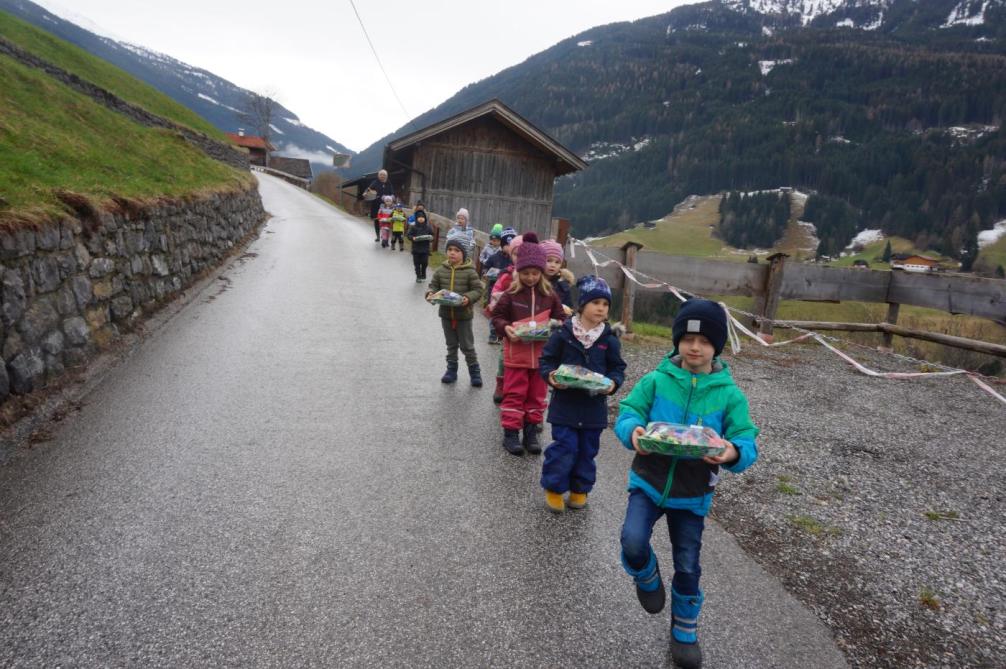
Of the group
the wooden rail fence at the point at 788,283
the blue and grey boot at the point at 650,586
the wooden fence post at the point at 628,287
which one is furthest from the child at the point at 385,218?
the blue and grey boot at the point at 650,586

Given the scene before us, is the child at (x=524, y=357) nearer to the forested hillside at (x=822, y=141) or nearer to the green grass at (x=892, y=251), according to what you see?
the green grass at (x=892, y=251)

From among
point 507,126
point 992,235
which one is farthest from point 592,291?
point 992,235

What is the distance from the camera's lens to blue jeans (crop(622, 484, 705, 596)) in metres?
2.69

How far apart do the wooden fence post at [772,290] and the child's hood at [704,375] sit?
7660 mm

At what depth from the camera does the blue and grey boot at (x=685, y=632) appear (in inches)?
102

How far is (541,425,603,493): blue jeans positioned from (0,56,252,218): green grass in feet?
15.7

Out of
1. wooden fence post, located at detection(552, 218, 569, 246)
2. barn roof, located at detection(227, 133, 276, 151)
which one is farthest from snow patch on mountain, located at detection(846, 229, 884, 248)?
wooden fence post, located at detection(552, 218, 569, 246)

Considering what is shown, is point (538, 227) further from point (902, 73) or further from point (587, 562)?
point (902, 73)

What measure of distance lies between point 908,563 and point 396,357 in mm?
5510

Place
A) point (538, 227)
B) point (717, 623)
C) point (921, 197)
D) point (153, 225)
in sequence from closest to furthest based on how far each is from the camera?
point (717, 623) → point (153, 225) → point (538, 227) → point (921, 197)

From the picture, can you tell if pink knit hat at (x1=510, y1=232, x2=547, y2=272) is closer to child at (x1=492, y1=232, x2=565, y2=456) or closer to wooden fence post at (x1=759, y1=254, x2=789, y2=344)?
child at (x1=492, y1=232, x2=565, y2=456)

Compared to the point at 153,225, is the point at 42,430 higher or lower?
lower

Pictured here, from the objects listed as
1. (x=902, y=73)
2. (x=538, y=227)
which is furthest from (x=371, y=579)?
(x=902, y=73)

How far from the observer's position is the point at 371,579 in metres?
3.04
